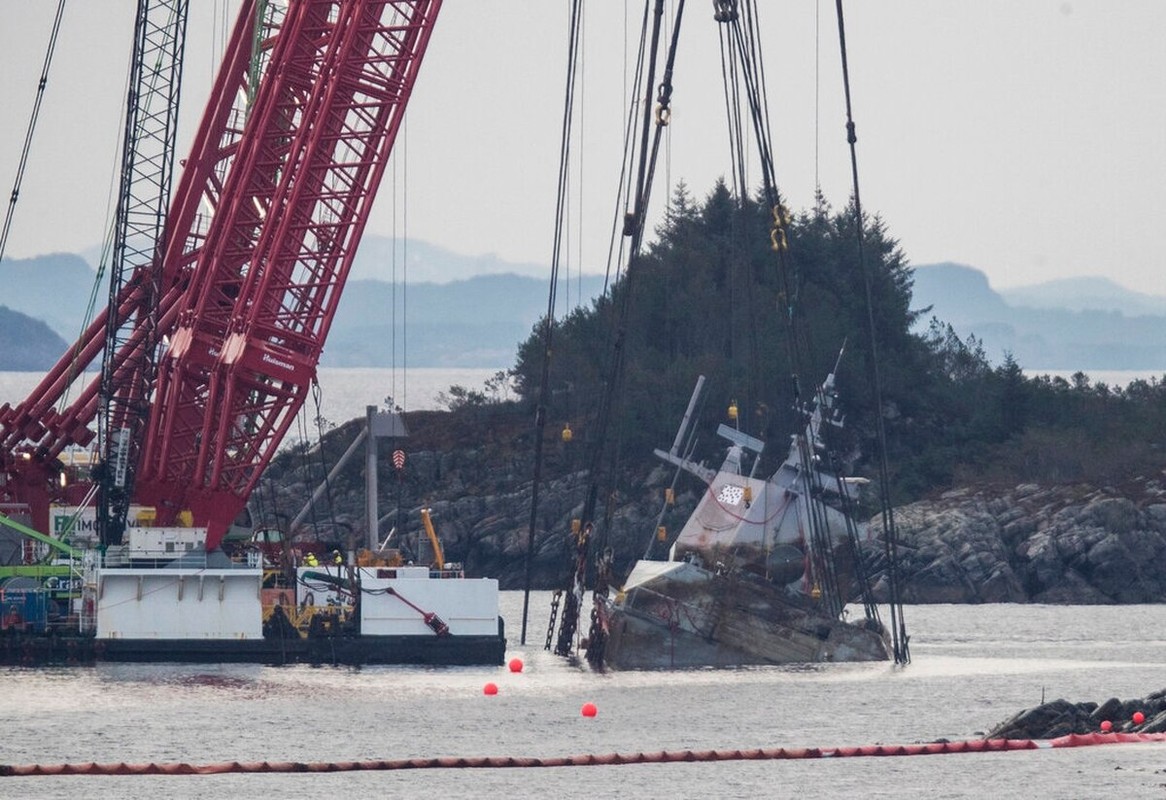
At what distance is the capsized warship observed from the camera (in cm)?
8112

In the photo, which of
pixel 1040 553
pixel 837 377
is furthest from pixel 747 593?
pixel 837 377

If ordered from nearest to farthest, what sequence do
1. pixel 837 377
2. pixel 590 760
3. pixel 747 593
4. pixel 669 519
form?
1. pixel 590 760
2. pixel 747 593
3. pixel 669 519
4. pixel 837 377

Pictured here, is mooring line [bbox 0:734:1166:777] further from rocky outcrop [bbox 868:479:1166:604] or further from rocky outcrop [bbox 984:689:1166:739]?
rocky outcrop [bbox 868:479:1166:604]

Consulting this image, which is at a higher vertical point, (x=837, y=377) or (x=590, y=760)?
(x=837, y=377)

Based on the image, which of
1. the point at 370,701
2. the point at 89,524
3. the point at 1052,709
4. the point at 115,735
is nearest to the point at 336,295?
the point at 89,524

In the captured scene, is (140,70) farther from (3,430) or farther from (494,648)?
(494,648)

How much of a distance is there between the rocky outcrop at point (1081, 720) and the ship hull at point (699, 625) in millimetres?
20459

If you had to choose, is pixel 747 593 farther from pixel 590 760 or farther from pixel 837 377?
pixel 837 377

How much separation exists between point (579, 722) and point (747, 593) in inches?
662

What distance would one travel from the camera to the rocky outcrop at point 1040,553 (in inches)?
4843

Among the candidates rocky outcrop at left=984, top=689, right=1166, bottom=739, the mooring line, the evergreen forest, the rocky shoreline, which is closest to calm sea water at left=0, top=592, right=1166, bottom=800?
the mooring line

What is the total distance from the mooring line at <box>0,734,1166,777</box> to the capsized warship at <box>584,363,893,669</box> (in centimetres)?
2230

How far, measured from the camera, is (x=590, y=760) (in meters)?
56.3

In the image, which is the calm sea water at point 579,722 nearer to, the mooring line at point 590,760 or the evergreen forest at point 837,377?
the mooring line at point 590,760
